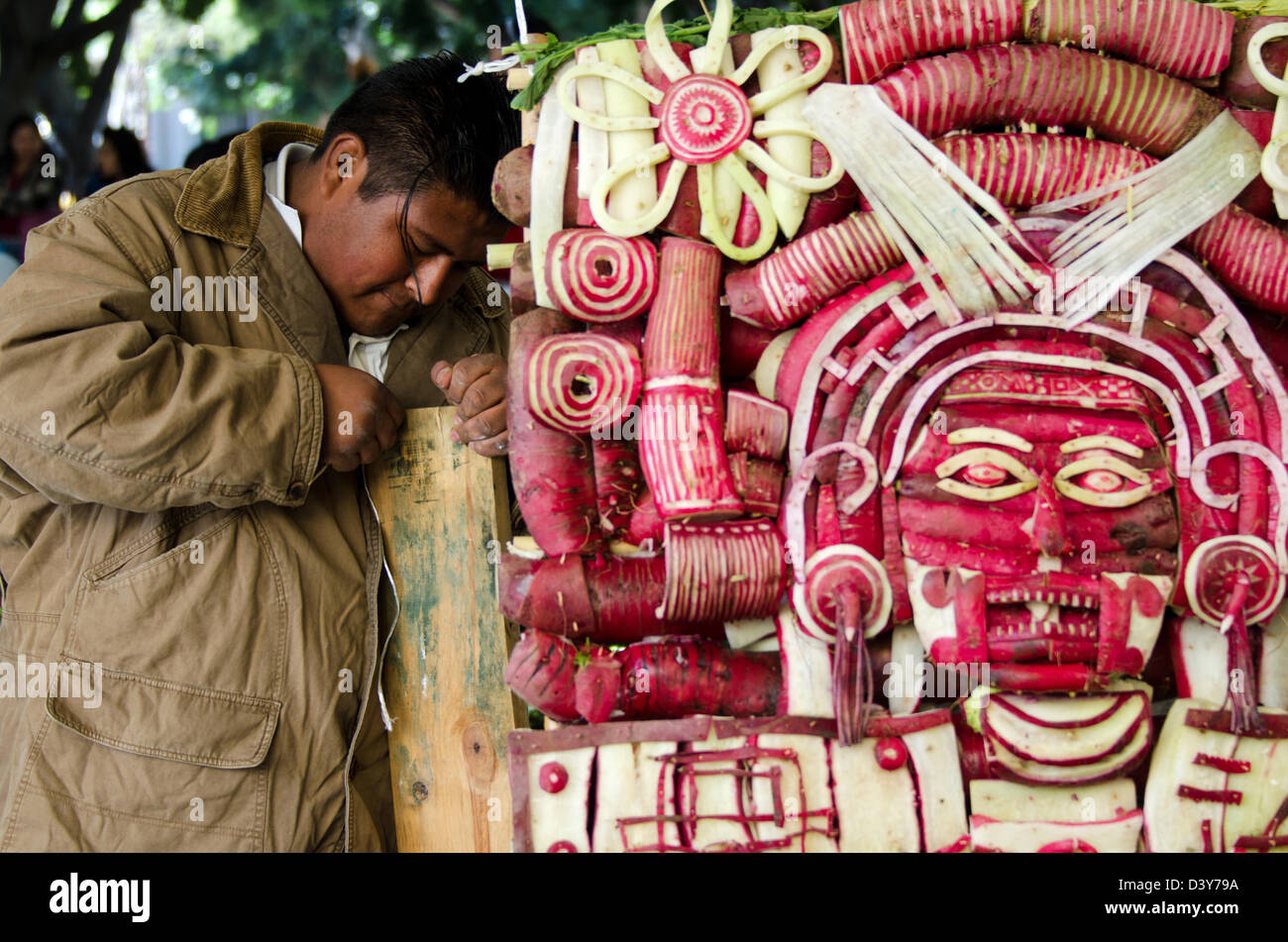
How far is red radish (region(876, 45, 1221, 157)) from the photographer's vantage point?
1.60m

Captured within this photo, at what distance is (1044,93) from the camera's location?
1611mm

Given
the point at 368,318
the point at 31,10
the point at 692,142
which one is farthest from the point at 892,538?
the point at 31,10

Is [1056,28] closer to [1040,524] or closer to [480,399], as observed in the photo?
[1040,524]

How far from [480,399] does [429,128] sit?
567 millimetres

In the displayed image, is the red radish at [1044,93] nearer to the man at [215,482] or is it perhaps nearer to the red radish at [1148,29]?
the red radish at [1148,29]

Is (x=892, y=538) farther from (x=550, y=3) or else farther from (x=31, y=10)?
(x=31, y=10)

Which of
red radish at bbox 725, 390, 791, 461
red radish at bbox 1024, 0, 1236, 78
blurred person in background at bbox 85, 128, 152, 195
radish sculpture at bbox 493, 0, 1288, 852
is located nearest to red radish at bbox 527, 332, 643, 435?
radish sculpture at bbox 493, 0, 1288, 852

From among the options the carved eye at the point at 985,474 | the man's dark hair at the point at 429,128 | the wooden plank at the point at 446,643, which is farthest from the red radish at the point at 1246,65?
the wooden plank at the point at 446,643

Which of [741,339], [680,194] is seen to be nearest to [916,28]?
[680,194]

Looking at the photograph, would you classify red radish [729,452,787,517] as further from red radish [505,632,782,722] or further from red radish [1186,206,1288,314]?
red radish [1186,206,1288,314]

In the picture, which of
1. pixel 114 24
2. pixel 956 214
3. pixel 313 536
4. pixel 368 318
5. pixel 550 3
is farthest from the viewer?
pixel 114 24

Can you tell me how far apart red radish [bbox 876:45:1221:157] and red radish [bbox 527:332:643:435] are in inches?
22.1

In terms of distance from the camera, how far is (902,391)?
1641 mm

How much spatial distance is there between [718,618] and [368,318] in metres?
0.95
